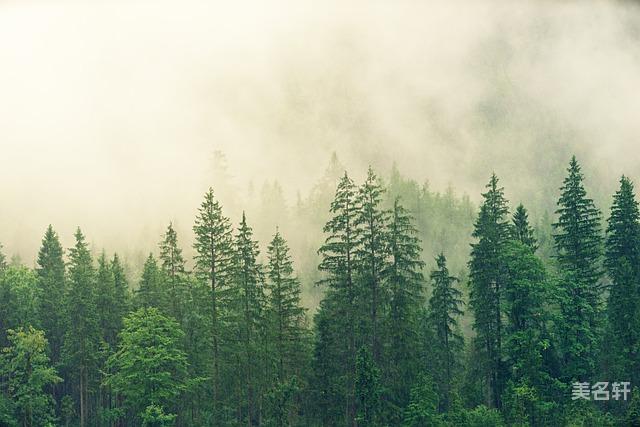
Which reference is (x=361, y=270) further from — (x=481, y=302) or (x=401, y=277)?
(x=481, y=302)

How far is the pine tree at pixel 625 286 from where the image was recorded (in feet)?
173

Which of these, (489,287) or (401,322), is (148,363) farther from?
(489,287)

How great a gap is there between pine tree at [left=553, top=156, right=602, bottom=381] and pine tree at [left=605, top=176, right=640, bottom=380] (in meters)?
1.48

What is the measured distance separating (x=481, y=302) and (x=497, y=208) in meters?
7.28

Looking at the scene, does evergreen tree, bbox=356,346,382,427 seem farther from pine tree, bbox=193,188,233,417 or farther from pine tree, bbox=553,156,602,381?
pine tree, bbox=553,156,602,381

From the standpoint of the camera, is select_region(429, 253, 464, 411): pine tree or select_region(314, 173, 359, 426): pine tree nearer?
select_region(314, 173, 359, 426): pine tree

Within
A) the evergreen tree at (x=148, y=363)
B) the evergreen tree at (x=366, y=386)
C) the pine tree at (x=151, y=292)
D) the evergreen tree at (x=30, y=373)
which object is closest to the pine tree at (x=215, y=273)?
the evergreen tree at (x=148, y=363)

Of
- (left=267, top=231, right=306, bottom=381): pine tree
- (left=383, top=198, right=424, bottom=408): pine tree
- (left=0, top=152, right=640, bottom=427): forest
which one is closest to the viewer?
(left=0, top=152, right=640, bottom=427): forest

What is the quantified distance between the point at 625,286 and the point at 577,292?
354 cm

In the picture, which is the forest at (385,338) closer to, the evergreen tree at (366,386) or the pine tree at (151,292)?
the evergreen tree at (366,386)

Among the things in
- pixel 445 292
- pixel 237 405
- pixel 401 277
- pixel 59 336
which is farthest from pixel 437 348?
pixel 59 336

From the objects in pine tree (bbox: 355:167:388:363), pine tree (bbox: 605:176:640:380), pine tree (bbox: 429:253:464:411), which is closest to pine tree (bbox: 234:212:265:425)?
pine tree (bbox: 355:167:388:363)

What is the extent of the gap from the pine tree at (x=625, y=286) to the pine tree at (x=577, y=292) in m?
1.48

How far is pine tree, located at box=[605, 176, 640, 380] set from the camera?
5272 centimetres
